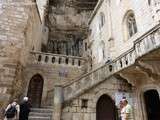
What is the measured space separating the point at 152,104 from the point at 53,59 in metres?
6.98

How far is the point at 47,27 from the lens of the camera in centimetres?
1764

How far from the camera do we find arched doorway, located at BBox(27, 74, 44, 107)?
10992 mm

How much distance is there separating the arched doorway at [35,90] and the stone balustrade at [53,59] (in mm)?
1111

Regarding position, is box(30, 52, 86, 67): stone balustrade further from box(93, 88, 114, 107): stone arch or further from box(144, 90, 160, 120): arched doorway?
box(144, 90, 160, 120): arched doorway

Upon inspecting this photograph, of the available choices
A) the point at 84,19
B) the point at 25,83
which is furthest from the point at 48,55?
the point at 84,19

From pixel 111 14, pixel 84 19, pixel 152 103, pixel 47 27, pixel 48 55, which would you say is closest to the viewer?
pixel 152 103


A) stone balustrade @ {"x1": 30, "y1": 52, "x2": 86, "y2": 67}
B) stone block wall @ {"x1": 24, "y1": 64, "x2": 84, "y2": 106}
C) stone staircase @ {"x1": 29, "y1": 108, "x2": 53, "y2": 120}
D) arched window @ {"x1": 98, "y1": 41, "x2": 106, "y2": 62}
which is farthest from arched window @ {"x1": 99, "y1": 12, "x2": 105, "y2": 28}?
stone staircase @ {"x1": 29, "y1": 108, "x2": 53, "y2": 120}

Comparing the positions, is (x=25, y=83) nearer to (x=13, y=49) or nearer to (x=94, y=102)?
(x=13, y=49)

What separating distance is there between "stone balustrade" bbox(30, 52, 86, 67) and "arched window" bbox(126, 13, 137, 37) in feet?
13.0

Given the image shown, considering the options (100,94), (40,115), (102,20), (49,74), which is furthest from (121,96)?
(102,20)

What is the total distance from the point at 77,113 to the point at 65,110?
0.59m

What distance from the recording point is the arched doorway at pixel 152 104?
8.78 meters

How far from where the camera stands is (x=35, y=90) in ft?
37.0

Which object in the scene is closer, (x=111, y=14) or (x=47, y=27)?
(x=111, y=14)
